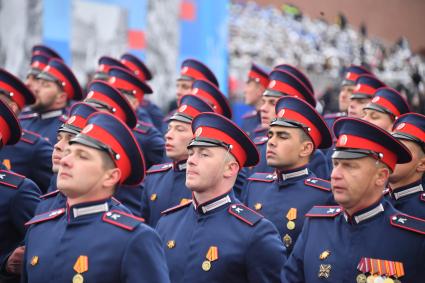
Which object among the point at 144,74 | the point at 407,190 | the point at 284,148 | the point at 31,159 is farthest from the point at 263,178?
the point at 144,74

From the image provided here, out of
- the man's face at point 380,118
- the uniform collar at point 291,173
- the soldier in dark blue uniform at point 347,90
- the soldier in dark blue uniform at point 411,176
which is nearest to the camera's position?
the soldier in dark blue uniform at point 411,176

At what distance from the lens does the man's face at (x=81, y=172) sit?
3.60m

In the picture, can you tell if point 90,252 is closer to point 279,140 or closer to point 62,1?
point 279,140

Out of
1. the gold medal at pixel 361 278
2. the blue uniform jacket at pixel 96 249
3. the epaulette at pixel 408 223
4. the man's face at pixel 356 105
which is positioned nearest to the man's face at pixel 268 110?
the man's face at pixel 356 105

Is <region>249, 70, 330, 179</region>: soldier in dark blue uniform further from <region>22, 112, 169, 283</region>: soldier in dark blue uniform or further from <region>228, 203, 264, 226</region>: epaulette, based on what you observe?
<region>22, 112, 169, 283</region>: soldier in dark blue uniform

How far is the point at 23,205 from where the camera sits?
4703mm

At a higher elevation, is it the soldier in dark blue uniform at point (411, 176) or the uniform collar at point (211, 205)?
the soldier in dark blue uniform at point (411, 176)

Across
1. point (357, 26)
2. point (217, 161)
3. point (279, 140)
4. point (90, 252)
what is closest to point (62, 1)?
point (279, 140)

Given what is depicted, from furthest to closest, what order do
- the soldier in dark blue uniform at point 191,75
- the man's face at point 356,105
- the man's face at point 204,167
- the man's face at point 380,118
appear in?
Answer: the soldier in dark blue uniform at point 191,75
the man's face at point 356,105
the man's face at point 380,118
the man's face at point 204,167

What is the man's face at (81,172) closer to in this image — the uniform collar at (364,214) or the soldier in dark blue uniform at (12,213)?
the soldier in dark blue uniform at (12,213)

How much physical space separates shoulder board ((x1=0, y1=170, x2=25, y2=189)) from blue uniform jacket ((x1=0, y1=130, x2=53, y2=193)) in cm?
115

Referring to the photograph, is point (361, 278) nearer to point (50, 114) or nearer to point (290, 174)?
point (290, 174)

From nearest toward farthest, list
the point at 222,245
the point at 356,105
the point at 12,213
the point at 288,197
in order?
the point at 222,245, the point at 12,213, the point at 288,197, the point at 356,105

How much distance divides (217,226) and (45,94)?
3.21 metres
